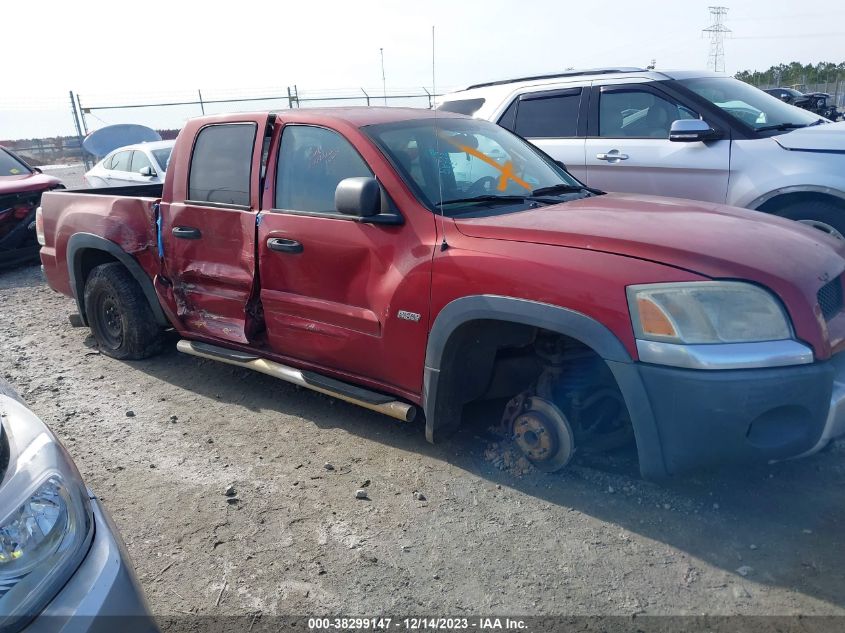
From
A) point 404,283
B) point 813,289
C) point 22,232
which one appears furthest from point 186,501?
point 22,232

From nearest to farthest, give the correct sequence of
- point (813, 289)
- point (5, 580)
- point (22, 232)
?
1. point (5, 580)
2. point (813, 289)
3. point (22, 232)

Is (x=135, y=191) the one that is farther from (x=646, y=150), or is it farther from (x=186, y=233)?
(x=646, y=150)

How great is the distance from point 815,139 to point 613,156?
1.57 m

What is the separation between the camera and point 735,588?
254 cm

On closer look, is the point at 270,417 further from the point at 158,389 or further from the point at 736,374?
the point at 736,374

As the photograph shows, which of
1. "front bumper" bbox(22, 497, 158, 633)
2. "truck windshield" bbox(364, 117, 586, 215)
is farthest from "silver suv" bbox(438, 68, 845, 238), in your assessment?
"front bumper" bbox(22, 497, 158, 633)

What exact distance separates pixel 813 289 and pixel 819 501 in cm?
97

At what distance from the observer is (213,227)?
4.27 meters

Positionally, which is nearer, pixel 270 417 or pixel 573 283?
pixel 573 283

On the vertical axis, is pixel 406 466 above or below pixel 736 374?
below

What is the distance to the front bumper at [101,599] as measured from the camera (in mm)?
1622

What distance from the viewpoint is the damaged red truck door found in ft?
13.6

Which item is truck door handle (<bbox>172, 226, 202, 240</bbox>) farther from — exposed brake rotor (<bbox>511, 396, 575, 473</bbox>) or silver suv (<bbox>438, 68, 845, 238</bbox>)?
silver suv (<bbox>438, 68, 845, 238</bbox>)

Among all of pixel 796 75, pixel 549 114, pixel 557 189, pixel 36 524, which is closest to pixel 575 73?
pixel 549 114
